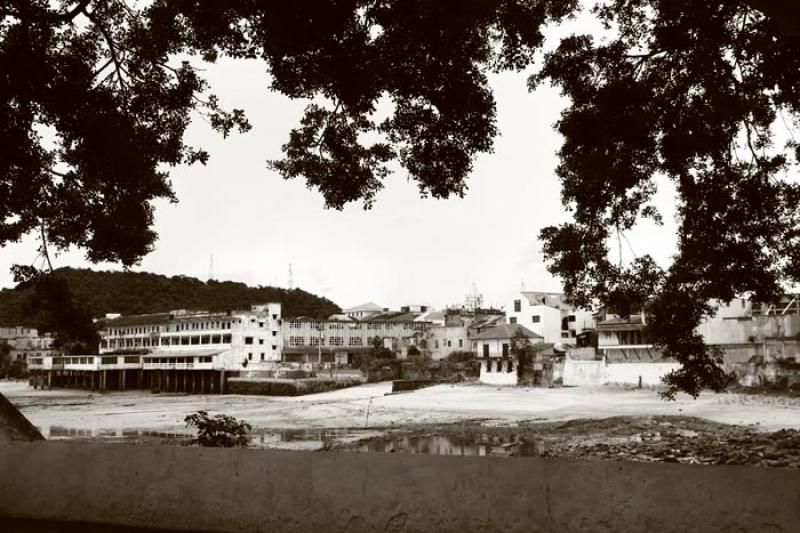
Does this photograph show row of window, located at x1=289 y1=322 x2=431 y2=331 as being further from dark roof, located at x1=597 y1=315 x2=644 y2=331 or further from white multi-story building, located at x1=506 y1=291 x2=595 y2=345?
dark roof, located at x1=597 y1=315 x2=644 y2=331

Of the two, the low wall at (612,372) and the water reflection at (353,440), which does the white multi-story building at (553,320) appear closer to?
the low wall at (612,372)

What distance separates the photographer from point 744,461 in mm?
13180

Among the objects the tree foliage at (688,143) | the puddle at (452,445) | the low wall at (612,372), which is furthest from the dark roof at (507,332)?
the tree foliage at (688,143)

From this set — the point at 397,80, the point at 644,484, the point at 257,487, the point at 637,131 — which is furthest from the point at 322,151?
the point at 644,484

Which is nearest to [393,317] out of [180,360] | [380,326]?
[380,326]

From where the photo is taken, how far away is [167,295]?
10075 centimetres

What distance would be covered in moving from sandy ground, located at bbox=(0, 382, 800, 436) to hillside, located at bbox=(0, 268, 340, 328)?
5210 centimetres

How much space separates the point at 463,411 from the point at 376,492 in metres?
29.9

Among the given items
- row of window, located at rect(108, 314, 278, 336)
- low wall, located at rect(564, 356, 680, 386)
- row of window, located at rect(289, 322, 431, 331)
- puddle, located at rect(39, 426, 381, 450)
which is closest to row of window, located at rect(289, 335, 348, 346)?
row of window, located at rect(289, 322, 431, 331)

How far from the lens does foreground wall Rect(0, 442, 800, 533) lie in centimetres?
355

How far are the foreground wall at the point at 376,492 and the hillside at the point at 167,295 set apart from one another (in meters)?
89.6

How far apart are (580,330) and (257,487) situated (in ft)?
203

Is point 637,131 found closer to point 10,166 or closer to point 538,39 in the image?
point 538,39

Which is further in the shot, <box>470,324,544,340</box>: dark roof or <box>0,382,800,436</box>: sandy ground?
<box>470,324,544,340</box>: dark roof
